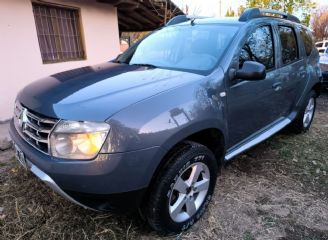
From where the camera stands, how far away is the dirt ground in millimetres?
2422

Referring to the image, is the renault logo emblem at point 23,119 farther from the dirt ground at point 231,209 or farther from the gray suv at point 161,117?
the dirt ground at point 231,209

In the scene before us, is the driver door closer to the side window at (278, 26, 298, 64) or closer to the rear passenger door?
the rear passenger door

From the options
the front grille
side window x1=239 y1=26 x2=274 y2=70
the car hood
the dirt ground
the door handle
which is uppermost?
side window x1=239 y1=26 x2=274 y2=70

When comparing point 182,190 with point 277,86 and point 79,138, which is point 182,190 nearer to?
point 79,138

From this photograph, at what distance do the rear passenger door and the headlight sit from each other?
2.51 metres

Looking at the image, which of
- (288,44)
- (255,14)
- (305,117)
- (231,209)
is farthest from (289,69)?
(231,209)

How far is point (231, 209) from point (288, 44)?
92.1 inches

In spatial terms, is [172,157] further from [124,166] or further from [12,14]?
[12,14]

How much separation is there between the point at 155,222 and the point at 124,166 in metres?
0.62

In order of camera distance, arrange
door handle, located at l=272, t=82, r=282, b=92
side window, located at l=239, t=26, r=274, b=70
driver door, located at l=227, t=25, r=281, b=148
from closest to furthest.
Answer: driver door, located at l=227, t=25, r=281, b=148, side window, located at l=239, t=26, r=274, b=70, door handle, located at l=272, t=82, r=282, b=92

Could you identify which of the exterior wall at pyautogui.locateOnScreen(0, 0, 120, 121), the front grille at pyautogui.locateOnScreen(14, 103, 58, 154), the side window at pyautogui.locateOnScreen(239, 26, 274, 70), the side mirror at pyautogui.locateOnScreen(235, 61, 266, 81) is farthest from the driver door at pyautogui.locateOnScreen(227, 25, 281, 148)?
the exterior wall at pyautogui.locateOnScreen(0, 0, 120, 121)

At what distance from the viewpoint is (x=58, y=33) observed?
20.9 ft

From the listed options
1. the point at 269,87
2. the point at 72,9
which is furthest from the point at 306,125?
the point at 72,9

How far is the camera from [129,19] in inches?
400
